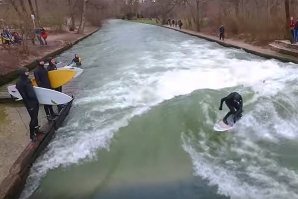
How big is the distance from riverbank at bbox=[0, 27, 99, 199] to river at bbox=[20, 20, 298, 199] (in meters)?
0.23

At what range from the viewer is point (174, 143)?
892cm

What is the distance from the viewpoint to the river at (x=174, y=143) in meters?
6.87

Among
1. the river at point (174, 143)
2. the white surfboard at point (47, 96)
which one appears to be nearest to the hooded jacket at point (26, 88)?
the white surfboard at point (47, 96)

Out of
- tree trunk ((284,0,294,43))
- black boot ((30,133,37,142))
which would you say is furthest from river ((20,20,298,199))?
tree trunk ((284,0,294,43))

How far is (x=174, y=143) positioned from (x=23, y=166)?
12.2 ft

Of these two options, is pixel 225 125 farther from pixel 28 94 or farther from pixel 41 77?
pixel 41 77

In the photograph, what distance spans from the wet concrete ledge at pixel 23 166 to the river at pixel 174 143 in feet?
0.55

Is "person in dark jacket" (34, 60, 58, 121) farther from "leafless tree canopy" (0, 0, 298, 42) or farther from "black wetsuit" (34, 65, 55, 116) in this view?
"leafless tree canopy" (0, 0, 298, 42)

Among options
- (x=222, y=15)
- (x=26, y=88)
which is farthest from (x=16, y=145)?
(x=222, y=15)

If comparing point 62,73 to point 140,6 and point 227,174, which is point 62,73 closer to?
point 227,174

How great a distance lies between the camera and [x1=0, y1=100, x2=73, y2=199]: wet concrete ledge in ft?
21.1

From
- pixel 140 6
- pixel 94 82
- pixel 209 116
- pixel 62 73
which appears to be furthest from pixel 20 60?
pixel 140 6

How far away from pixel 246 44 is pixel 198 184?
19.8 m

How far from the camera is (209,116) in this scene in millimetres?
10477
